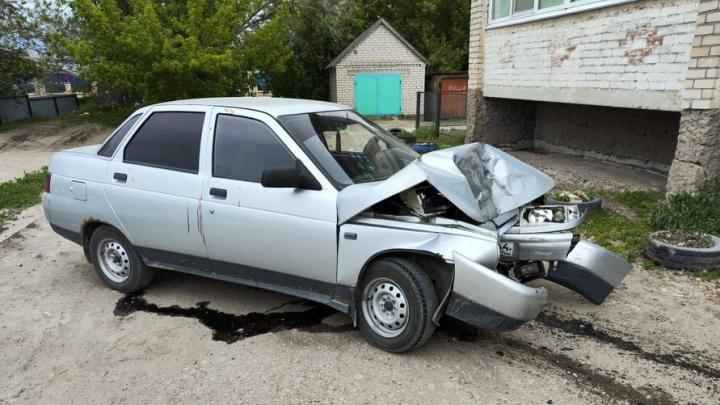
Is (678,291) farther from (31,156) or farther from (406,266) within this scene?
(31,156)

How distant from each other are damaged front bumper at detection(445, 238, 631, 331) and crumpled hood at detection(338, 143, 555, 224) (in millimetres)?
317

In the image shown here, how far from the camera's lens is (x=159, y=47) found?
529 inches

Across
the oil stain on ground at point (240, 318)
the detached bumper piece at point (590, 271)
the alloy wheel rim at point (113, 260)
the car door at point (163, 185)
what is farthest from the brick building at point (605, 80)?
the alloy wheel rim at point (113, 260)

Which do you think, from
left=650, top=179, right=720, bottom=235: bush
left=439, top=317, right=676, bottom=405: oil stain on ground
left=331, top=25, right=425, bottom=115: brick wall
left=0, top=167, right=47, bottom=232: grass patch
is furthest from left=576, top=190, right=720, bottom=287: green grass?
left=331, top=25, right=425, bottom=115: brick wall

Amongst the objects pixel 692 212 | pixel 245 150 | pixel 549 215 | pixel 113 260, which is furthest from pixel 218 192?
pixel 692 212

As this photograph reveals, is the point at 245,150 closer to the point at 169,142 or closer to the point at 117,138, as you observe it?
the point at 169,142

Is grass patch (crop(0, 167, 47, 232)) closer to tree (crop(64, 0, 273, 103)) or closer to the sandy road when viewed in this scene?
the sandy road

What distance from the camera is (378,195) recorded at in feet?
11.2

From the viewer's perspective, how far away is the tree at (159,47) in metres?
13.3

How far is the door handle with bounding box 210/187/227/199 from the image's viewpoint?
156 inches

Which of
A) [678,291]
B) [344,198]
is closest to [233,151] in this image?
[344,198]

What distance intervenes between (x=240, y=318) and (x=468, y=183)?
2.16 m

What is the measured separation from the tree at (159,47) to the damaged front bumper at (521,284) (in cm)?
1201

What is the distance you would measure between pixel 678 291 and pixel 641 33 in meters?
3.77
